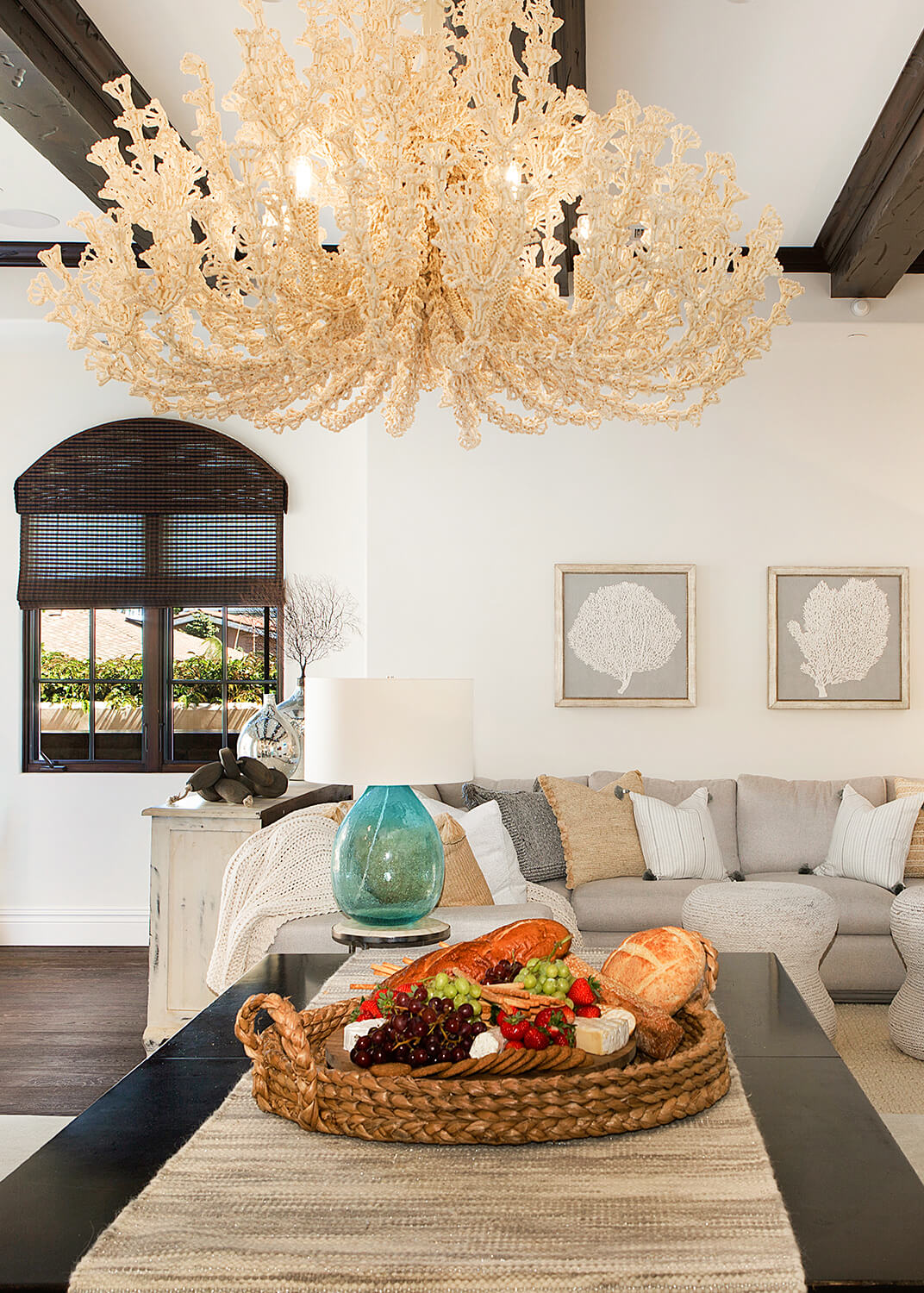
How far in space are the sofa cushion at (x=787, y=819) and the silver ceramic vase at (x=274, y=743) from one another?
2.00 meters

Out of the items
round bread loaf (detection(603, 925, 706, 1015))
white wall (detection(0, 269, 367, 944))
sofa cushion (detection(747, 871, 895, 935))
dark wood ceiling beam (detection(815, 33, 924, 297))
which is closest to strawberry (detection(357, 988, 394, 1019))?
round bread loaf (detection(603, 925, 706, 1015))

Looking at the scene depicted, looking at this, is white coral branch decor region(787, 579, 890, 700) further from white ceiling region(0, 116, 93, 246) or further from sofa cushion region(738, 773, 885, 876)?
white ceiling region(0, 116, 93, 246)

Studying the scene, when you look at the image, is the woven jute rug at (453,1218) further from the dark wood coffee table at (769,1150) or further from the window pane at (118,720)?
the window pane at (118,720)

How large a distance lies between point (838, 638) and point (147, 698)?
3544 mm

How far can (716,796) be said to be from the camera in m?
4.75

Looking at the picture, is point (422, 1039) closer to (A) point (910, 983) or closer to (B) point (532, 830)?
(A) point (910, 983)

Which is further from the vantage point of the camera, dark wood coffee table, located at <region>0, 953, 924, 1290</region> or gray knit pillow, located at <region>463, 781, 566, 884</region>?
gray knit pillow, located at <region>463, 781, 566, 884</region>

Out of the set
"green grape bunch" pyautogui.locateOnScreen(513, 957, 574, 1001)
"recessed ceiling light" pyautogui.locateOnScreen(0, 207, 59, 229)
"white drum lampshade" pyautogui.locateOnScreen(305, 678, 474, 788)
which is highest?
"recessed ceiling light" pyautogui.locateOnScreen(0, 207, 59, 229)

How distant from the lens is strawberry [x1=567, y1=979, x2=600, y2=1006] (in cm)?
153

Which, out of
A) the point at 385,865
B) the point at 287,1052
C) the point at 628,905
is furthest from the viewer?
the point at 628,905

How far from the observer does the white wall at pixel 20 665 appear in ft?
18.0

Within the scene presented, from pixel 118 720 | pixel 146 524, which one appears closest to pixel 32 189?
pixel 146 524

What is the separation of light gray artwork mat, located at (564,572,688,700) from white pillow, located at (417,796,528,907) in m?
1.13

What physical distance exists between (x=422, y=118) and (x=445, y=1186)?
173 centimetres
